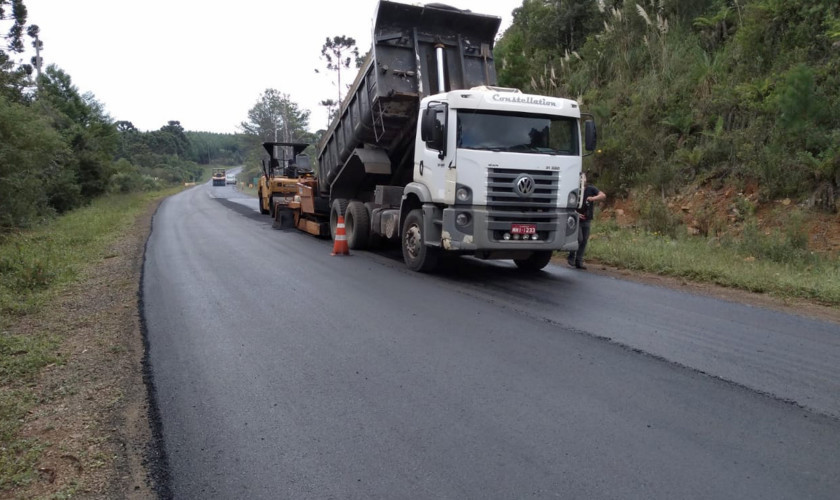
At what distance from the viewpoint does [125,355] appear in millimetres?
5570

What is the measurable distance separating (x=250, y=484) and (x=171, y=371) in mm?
2191

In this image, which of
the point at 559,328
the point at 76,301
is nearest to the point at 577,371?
the point at 559,328

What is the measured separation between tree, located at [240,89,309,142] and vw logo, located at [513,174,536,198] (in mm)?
63575

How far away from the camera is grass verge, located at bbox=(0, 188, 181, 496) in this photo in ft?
12.3

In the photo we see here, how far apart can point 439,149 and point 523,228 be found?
65.0 inches

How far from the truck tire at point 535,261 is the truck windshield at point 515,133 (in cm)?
169

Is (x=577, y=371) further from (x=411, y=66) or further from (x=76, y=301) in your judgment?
(x=411, y=66)

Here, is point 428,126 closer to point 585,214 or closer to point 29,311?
point 585,214

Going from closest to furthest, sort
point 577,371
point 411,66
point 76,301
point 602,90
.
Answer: point 577,371 → point 76,301 → point 411,66 → point 602,90

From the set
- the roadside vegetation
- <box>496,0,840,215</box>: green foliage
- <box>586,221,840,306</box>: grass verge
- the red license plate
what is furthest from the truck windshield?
<box>496,0,840,215</box>: green foliage

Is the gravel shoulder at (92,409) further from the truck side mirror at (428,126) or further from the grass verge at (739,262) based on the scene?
the grass verge at (739,262)

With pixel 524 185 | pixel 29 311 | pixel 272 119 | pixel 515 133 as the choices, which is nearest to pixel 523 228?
pixel 524 185

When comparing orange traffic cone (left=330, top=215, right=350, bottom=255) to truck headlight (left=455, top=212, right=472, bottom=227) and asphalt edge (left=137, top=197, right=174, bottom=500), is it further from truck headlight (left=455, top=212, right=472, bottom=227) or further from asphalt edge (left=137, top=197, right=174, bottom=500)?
asphalt edge (left=137, top=197, right=174, bottom=500)

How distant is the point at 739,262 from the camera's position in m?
9.56
